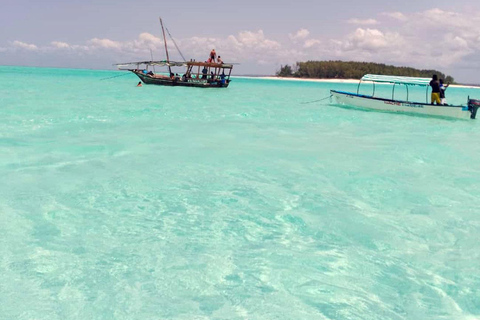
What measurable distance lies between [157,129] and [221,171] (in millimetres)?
6880

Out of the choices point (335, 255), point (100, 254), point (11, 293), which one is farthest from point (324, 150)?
point (11, 293)

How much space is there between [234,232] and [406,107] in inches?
767

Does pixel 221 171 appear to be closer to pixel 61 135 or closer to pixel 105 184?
pixel 105 184

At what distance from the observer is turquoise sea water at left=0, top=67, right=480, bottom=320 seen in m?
3.97

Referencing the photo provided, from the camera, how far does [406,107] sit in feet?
73.5

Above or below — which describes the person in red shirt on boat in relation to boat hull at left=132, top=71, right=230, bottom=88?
above

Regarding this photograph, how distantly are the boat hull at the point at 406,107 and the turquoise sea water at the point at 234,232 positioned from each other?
10637mm

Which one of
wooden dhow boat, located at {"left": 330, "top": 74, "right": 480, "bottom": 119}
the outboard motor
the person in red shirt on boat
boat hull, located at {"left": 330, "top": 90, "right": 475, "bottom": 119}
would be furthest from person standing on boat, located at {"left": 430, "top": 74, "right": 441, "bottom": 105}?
the person in red shirt on boat

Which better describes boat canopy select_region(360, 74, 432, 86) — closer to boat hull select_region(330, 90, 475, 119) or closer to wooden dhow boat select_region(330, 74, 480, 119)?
wooden dhow boat select_region(330, 74, 480, 119)

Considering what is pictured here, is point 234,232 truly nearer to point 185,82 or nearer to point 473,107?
point 473,107

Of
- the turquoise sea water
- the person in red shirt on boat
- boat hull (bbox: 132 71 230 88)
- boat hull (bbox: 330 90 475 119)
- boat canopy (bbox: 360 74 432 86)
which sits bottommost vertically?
the turquoise sea water

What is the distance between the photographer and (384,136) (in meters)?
15.1

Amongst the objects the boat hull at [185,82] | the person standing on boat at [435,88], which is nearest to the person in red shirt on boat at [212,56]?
the boat hull at [185,82]

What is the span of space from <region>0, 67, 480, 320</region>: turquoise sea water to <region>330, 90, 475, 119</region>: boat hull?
10637 millimetres
